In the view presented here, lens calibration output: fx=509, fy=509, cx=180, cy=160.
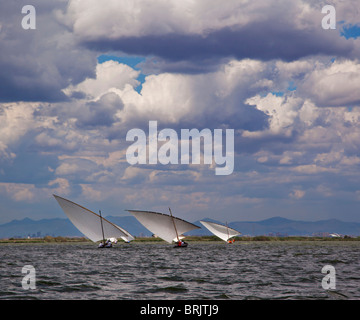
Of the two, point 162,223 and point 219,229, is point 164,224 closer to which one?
point 162,223

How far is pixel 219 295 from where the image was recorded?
31359 mm

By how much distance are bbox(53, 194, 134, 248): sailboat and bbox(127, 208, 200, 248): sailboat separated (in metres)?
5.71

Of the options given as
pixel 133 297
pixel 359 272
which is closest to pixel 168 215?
pixel 359 272

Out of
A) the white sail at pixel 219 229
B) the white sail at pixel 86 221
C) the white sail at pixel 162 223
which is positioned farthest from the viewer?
the white sail at pixel 219 229

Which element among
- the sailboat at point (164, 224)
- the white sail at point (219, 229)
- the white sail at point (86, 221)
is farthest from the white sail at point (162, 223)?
the white sail at point (219, 229)

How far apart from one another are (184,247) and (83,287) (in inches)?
3025

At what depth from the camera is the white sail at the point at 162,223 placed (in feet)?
350

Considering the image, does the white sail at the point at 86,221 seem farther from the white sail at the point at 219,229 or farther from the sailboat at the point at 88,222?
the white sail at the point at 219,229

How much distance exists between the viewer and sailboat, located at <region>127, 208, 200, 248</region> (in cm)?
10688

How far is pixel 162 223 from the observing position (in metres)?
109

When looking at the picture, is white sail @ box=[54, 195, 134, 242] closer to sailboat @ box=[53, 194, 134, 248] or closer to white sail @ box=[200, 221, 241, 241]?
sailboat @ box=[53, 194, 134, 248]

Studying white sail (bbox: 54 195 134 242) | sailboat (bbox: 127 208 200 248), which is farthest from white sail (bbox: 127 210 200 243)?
white sail (bbox: 54 195 134 242)

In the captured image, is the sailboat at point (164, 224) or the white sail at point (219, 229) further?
the white sail at point (219, 229)
